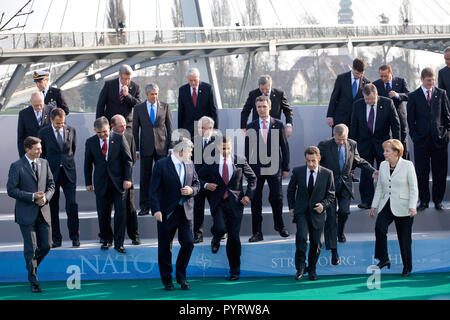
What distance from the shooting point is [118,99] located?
839 centimetres

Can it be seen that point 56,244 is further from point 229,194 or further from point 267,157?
point 267,157

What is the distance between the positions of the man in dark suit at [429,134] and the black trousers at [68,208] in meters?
4.09

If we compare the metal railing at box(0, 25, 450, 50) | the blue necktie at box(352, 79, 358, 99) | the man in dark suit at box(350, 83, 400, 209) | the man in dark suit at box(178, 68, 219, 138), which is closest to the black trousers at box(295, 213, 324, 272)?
the man in dark suit at box(350, 83, 400, 209)

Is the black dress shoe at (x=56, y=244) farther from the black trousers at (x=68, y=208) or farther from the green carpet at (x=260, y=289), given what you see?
the green carpet at (x=260, y=289)

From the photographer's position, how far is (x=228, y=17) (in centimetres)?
6581

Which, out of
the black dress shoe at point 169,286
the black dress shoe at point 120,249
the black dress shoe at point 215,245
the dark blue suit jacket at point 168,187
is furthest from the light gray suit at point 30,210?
the black dress shoe at point 215,245

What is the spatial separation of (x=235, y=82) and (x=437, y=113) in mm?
52129

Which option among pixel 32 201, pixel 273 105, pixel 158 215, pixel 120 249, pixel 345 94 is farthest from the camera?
pixel 345 94

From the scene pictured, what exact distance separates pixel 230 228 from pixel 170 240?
69 cm

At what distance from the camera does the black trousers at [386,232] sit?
278 inches

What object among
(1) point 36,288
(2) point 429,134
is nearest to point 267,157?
(2) point 429,134
